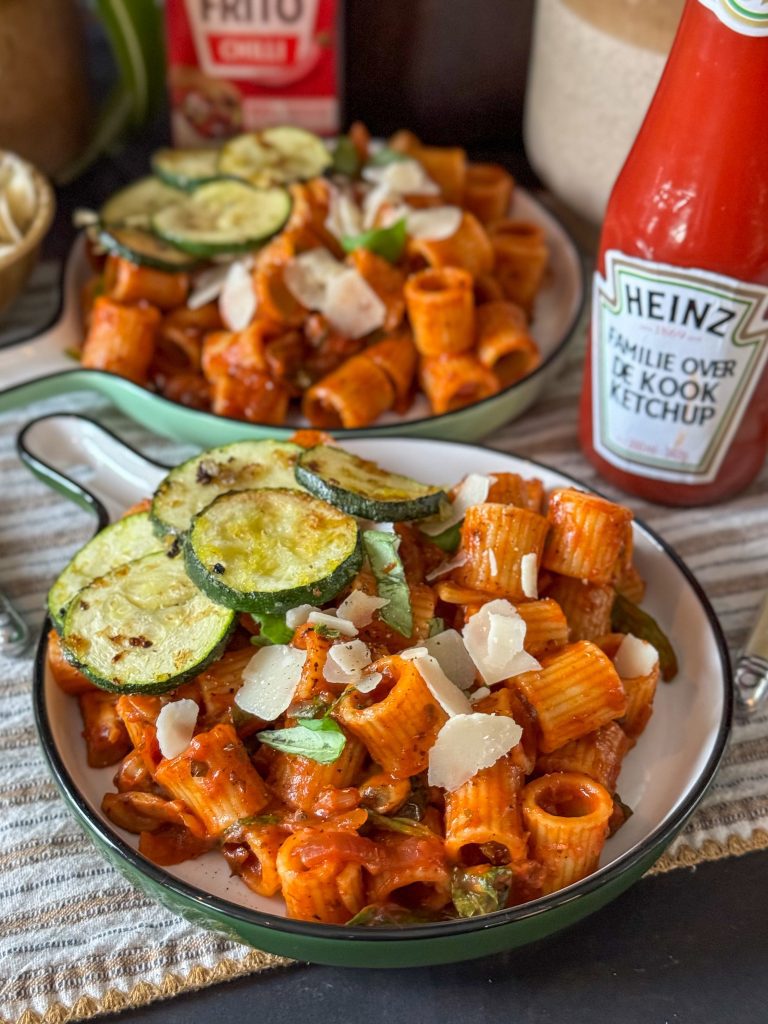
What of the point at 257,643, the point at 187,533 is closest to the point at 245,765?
the point at 257,643

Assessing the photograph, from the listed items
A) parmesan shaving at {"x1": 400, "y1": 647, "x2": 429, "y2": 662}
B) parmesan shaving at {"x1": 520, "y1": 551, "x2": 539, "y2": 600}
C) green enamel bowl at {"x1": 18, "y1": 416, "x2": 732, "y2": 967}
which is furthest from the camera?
parmesan shaving at {"x1": 520, "y1": 551, "x2": 539, "y2": 600}

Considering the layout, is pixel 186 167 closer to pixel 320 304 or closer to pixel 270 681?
pixel 320 304

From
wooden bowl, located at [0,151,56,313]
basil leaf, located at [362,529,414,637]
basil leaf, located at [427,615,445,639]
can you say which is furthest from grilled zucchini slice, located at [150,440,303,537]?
wooden bowl, located at [0,151,56,313]

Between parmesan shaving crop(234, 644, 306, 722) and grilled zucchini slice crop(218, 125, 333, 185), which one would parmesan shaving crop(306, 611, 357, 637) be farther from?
grilled zucchini slice crop(218, 125, 333, 185)

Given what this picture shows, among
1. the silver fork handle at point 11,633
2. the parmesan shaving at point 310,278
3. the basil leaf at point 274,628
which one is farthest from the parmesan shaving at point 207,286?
the basil leaf at point 274,628

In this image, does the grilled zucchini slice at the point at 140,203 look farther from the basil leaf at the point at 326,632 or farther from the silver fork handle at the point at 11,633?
the basil leaf at the point at 326,632
